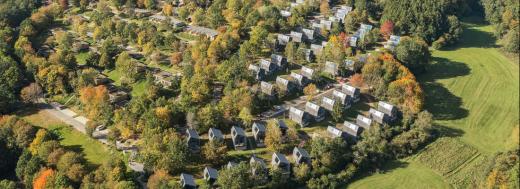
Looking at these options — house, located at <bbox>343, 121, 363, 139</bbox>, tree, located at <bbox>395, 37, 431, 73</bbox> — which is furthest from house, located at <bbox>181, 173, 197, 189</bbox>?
tree, located at <bbox>395, 37, 431, 73</bbox>

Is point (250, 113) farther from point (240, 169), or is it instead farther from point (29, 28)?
point (29, 28)

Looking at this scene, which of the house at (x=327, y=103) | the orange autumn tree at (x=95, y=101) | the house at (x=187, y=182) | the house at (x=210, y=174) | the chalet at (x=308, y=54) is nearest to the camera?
the house at (x=187, y=182)

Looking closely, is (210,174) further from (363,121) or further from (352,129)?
(363,121)

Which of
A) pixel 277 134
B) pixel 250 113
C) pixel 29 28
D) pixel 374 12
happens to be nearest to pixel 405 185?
pixel 277 134

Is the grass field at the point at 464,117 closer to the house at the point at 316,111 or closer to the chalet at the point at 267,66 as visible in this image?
the house at the point at 316,111

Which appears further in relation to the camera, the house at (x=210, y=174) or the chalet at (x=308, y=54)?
the chalet at (x=308, y=54)

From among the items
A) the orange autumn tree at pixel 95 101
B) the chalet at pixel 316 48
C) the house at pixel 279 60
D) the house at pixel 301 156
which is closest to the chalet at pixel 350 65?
the chalet at pixel 316 48

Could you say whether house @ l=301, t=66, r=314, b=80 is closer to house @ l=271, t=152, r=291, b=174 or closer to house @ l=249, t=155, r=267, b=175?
house @ l=271, t=152, r=291, b=174
